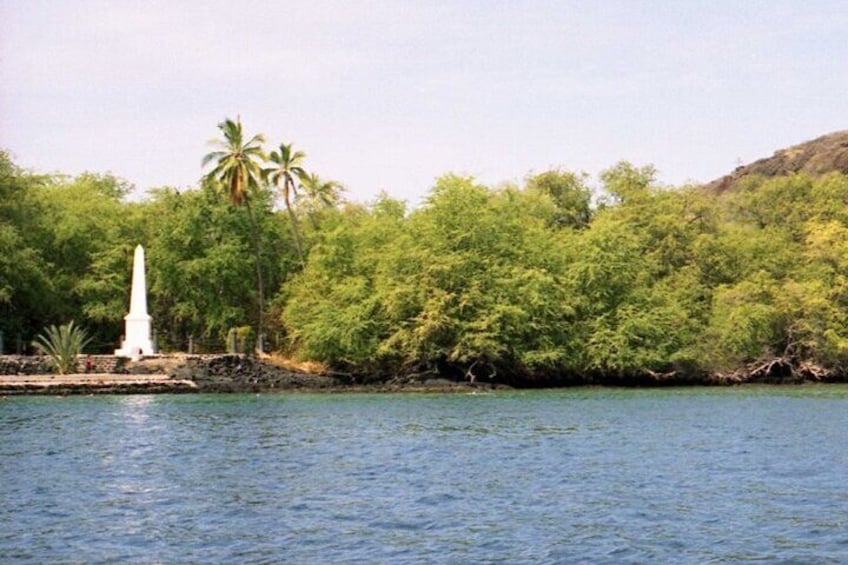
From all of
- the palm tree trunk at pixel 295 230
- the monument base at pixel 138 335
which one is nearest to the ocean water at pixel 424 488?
the monument base at pixel 138 335

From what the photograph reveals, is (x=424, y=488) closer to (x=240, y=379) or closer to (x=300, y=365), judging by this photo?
(x=240, y=379)

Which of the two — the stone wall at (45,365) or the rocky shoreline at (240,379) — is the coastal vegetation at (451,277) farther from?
the stone wall at (45,365)

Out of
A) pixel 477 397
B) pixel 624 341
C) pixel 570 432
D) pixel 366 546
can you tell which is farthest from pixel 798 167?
pixel 366 546

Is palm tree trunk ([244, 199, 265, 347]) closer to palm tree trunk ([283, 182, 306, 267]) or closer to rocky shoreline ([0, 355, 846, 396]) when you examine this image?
palm tree trunk ([283, 182, 306, 267])

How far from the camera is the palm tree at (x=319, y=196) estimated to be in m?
82.4

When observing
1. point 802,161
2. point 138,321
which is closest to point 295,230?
point 138,321

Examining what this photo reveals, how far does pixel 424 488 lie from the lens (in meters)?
23.4

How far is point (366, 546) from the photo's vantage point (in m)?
17.1

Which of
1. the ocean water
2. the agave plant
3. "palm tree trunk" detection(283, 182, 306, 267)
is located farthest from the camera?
"palm tree trunk" detection(283, 182, 306, 267)

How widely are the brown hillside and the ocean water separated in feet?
333

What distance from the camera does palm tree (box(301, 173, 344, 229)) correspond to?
82.4 m

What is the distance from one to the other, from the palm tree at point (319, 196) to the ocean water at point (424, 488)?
40793 millimetres

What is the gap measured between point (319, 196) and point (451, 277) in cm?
2034

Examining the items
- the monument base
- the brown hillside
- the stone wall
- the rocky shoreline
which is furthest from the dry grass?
the brown hillside
